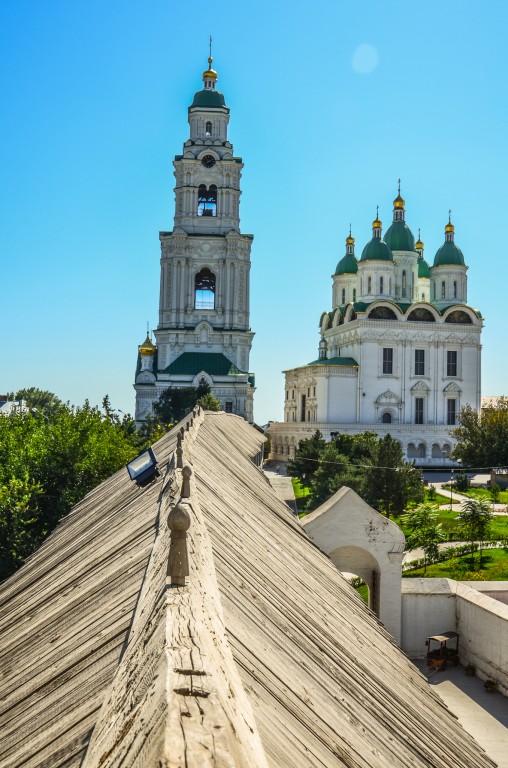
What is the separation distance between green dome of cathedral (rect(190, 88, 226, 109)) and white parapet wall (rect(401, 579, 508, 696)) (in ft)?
165

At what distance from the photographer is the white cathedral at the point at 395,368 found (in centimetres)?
5881

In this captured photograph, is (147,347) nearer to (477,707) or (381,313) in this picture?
(381,313)

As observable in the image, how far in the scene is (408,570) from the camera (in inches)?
927

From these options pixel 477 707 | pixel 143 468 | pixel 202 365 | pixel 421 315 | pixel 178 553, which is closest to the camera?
pixel 178 553

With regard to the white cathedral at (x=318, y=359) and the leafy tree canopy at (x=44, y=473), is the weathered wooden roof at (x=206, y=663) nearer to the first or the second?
the leafy tree canopy at (x=44, y=473)

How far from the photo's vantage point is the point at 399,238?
6688 cm

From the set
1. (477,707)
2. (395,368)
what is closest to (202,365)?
(395,368)

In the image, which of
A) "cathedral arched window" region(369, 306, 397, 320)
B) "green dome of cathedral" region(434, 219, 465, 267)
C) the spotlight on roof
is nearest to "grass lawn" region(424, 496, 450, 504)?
"cathedral arched window" region(369, 306, 397, 320)

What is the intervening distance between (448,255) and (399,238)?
4.40 metres

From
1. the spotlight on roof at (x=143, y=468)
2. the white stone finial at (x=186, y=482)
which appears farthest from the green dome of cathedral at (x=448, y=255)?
the white stone finial at (x=186, y=482)

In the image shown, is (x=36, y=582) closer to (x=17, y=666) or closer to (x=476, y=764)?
(x=17, y=666)

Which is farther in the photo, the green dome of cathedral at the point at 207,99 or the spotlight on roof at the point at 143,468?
the green dome of cathedral at the point at 207,99

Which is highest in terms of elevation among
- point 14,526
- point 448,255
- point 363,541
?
point 448,255

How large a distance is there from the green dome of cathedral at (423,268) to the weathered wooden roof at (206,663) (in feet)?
232
